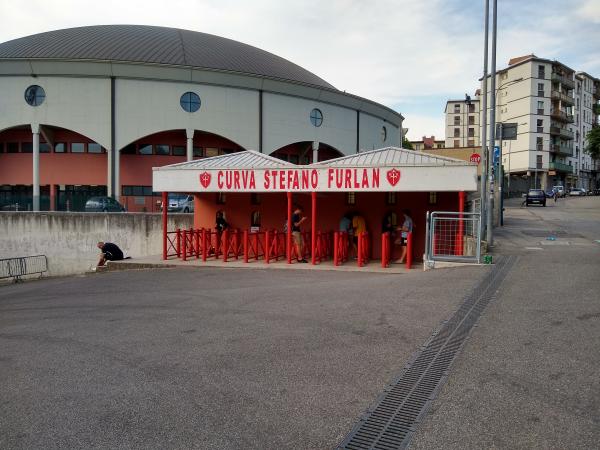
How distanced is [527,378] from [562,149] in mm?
86365

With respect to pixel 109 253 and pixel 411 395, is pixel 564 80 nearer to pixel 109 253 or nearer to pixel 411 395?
pixel 109 253

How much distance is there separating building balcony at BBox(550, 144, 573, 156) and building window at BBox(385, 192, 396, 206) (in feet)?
233

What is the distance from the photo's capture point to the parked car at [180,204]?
3053cm

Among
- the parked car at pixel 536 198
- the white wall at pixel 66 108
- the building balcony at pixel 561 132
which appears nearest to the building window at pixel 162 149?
the white wall at pixel 66 108

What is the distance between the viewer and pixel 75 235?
24953 millimetres

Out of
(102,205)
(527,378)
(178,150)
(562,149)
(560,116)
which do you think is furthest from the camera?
(562,149)

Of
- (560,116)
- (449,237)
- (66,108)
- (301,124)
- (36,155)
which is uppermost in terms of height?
(560,116)

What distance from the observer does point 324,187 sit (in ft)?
51.0

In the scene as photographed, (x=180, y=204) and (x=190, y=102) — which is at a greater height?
(x=190, y=102)

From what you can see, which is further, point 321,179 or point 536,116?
point 536,116

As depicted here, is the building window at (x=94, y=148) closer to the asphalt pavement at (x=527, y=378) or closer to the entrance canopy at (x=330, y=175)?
the entrance canopy at (x=330, y=175)

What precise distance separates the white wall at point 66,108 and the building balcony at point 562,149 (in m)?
67.4

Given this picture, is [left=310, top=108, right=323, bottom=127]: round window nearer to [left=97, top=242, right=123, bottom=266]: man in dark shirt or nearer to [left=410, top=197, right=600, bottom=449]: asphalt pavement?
[left=97, top=242, right=123, bottom=266]: man in dark shirt

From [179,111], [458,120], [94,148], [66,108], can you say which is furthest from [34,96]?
[458,120]
